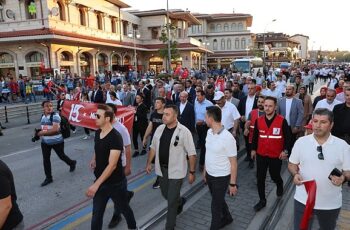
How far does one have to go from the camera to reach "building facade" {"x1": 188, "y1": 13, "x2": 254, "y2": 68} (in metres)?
72.9

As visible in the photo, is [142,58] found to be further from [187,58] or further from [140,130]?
[140,130]

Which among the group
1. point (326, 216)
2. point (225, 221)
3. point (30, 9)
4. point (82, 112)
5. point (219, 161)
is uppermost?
point (30, 9)

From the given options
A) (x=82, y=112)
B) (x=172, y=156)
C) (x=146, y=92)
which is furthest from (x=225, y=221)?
(x=146, y=92)

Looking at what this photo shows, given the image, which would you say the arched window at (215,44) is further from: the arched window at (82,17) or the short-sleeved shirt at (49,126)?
the short-sleeved shirt at (49,126)

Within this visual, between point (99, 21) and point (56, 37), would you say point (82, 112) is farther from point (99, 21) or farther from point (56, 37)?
point (99, 21)

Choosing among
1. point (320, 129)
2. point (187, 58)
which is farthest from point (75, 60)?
point (320, 129)

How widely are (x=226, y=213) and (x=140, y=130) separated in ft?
15.2

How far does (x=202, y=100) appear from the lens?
7680 millimetres

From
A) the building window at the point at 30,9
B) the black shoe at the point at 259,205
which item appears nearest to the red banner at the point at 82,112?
the black shoe at the point at 259,205

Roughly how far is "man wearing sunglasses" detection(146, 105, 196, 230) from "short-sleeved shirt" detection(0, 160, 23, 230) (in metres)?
2.03

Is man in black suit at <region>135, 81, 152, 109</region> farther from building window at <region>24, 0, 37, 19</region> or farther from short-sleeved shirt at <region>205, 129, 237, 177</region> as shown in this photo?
building window at <region>24, 0, 37, 19</region>

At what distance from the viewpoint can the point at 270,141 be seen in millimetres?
5020

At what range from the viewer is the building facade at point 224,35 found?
7288cm

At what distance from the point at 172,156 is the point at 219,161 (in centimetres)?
65
